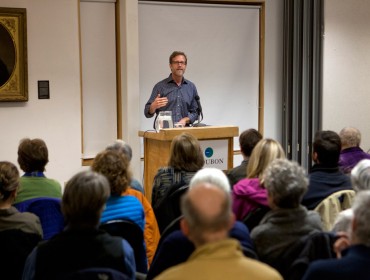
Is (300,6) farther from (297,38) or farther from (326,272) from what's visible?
(326,272)

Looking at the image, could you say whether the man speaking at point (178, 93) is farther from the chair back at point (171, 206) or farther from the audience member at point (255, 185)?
the audience member at point (255, 185)

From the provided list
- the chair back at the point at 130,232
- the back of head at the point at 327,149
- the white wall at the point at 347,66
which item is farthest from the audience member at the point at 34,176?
the white wall at the point at 347,66

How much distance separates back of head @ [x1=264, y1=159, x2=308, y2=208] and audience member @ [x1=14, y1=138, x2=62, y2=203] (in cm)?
149

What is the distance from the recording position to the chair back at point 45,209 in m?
3.30

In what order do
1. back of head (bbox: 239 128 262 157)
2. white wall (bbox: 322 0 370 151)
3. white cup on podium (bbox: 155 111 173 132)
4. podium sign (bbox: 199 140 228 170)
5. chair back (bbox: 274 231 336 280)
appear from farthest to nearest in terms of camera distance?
white wall (bbox: 322 0 370 151) < white cup on podium (bbox: 155 111 173 132) < podium sign (bbox: 199 140 228 170) < back of head (bbox: 239 128 262 157) < chair back (bbox: 274 231 336 280)

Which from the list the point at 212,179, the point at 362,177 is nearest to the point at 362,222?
the point at 212,179

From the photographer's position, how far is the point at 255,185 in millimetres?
3254

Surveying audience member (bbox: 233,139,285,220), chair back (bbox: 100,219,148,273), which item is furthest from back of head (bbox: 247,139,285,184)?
chair back (bbox: 100,219,148,273)

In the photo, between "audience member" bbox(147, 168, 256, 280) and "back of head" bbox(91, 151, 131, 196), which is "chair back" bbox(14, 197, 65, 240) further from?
"audience member" bbox(147, 168, 256, 280)

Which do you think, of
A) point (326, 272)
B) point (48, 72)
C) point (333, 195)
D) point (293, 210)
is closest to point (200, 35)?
point (48, 72)

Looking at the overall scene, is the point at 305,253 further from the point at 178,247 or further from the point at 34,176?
the point at 34,176

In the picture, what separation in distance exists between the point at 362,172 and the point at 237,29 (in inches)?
190

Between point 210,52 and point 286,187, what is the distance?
4995mm

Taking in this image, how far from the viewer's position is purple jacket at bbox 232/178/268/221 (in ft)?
10.5
